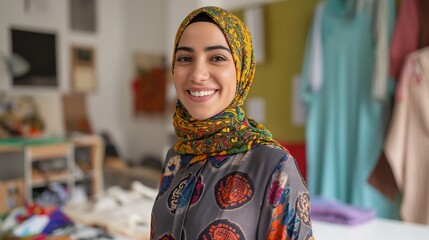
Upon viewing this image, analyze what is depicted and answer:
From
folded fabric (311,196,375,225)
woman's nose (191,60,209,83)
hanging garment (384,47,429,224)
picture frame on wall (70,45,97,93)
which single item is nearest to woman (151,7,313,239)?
woman's nose (191,60,209,83)

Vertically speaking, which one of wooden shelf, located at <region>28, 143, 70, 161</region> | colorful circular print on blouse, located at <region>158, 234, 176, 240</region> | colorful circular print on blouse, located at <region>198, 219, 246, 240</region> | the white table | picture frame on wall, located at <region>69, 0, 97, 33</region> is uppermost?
picture frame on wall, located at <region>69, 0, 97, 33</region>

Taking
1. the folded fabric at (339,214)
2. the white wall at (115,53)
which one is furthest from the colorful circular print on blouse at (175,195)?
the white wall at (115,53)

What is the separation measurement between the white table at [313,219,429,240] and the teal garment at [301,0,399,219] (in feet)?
2.71

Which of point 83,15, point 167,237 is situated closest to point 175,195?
point 167,237

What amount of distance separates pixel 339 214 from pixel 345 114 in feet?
3.42

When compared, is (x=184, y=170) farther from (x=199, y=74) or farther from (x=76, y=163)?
(x=76, y=163)

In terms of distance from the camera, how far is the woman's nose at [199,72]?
0.92 meters

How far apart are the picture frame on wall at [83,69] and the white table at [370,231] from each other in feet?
12.0

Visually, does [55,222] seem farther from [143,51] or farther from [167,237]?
[143,51]

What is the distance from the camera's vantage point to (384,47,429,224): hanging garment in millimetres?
2133

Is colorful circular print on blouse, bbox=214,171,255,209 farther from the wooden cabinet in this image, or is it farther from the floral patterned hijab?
the wooden cabinet

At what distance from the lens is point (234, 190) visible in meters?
0.89

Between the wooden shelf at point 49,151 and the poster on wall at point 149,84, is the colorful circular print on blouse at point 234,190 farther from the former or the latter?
the poster on wall at point 149,84

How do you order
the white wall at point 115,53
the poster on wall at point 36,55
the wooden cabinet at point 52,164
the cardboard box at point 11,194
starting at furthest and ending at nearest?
1. the white wall at point 115,53
2. the poster on wall at point 36,55
3. the wooden cabinet at point 52,164
4. the cardboard box at point 11,194
